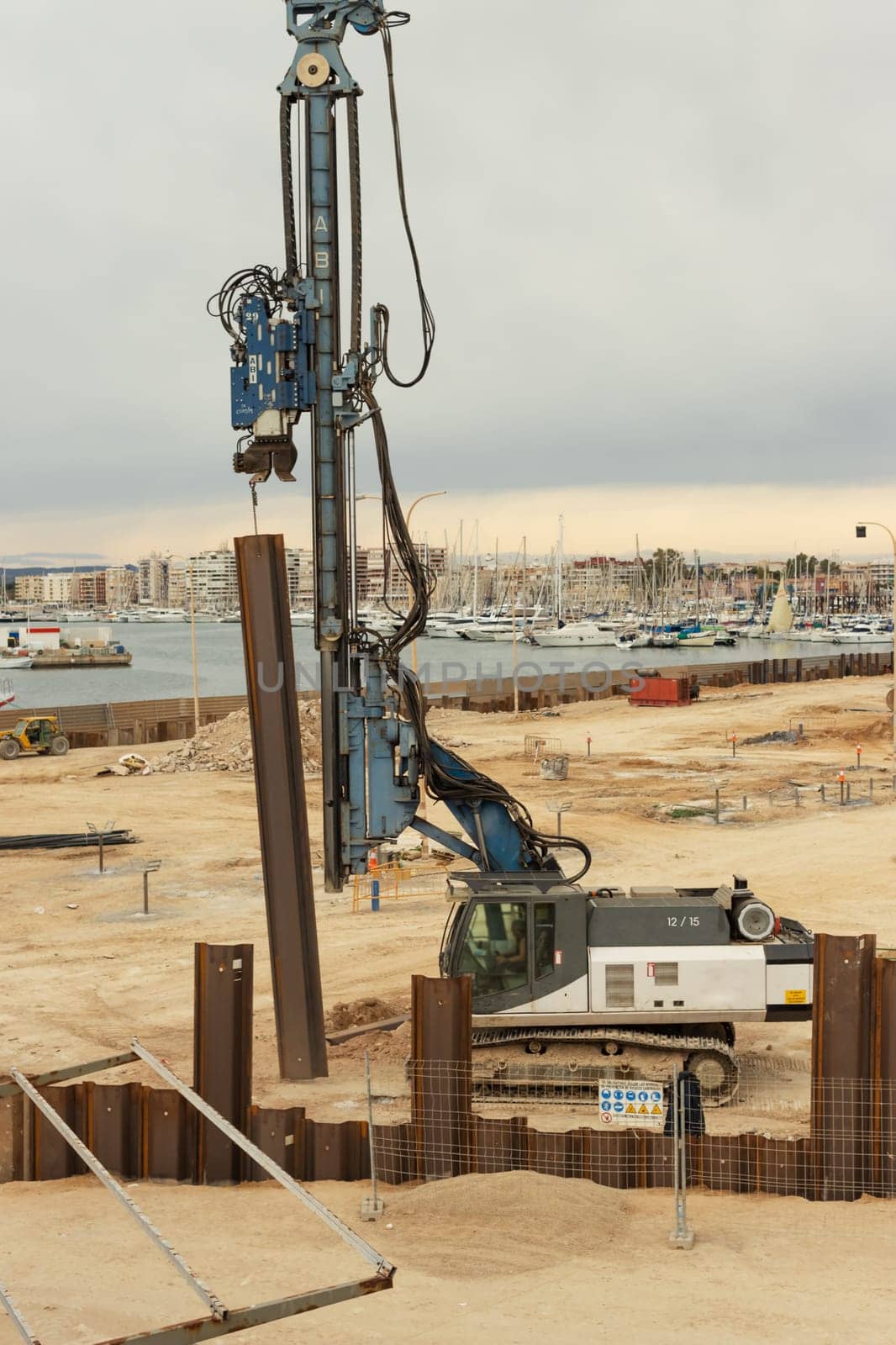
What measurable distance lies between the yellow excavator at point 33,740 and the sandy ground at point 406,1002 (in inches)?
67.3

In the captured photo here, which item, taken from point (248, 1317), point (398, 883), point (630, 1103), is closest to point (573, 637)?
point (398, 883)

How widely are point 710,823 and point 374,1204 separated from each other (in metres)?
24.7

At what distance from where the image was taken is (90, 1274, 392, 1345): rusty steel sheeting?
6840mm

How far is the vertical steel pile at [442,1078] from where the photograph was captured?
12.4 metres

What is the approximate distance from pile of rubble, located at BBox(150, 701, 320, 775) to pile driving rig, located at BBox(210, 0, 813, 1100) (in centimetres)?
2925

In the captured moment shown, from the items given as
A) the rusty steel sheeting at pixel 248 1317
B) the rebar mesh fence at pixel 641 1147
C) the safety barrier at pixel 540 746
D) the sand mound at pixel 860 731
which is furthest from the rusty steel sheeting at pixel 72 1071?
the sand mound at pixel 860 731

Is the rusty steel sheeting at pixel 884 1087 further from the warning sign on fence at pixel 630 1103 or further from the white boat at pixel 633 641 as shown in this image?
the white boat at pixel 633 641

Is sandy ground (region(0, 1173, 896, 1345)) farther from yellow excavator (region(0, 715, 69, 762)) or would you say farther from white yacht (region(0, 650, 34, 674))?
white yacht (region(0, 650, 34, 674))

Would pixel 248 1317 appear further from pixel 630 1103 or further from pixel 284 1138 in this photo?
pixel 284 1138

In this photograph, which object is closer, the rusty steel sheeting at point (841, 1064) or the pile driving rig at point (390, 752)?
the rusty steel sheeting at point (841, 1064)

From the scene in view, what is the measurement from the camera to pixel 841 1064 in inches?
482

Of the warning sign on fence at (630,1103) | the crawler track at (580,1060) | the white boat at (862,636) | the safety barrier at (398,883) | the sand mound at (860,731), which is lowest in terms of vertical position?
the safety barrier at (398,883)

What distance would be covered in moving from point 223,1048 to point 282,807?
3482 mm

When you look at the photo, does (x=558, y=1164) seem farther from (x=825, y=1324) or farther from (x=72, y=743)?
(x=72, y=743)
